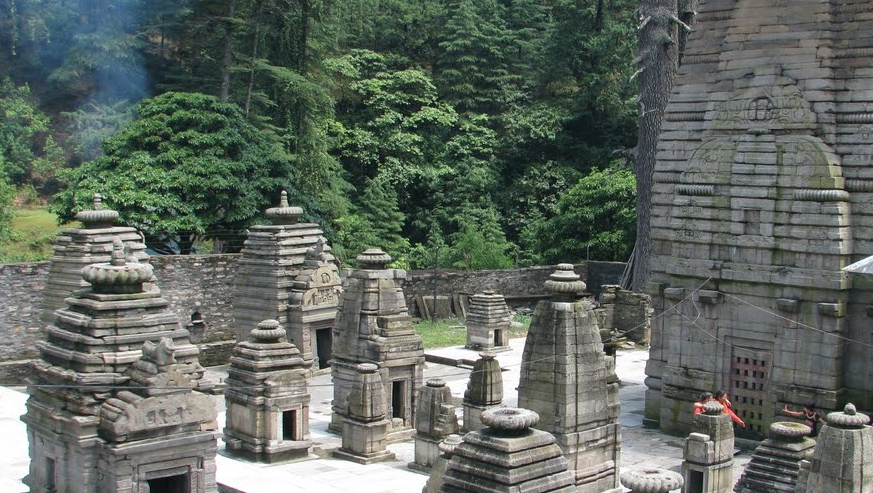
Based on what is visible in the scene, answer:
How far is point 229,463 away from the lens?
19.8 meters

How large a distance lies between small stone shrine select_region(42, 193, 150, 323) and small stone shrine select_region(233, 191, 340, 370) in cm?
386

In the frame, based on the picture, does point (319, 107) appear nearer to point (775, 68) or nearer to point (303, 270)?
point (303, 270)

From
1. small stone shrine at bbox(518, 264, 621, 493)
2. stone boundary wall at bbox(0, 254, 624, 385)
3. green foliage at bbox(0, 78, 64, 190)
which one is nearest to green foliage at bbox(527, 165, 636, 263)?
stone boundary wall at bbox(0, 254, 624, 385)

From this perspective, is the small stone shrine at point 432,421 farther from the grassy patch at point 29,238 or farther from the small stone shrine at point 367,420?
the grassy patch at point 29,238

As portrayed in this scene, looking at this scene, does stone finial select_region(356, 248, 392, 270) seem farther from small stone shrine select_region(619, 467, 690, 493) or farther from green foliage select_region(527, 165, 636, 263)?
green foliage select_region(527, 165, 636, 263)

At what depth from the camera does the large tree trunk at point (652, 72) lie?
32.1 meters

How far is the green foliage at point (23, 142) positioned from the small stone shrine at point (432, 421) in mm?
26831

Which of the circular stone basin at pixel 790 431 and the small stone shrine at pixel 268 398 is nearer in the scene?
the circular stone basin at pixel 790 431

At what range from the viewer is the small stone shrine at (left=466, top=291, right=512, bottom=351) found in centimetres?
3241

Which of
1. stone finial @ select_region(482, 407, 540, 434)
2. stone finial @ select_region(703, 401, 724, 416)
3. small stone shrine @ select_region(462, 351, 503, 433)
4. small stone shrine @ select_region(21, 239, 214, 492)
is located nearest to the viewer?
stone finial @ select_region(482, 407, 540, 434)

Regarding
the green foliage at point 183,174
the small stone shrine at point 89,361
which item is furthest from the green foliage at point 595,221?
the small stone shrine at point 89,361

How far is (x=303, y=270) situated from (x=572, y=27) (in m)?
25.3

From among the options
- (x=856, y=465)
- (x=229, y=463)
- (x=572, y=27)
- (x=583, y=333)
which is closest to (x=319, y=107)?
(x=572, y=27)

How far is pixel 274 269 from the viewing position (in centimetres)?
2764
